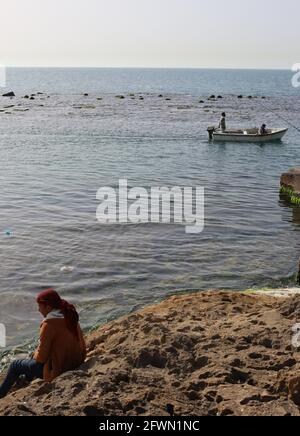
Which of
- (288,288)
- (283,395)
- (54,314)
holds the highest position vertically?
(54,314)

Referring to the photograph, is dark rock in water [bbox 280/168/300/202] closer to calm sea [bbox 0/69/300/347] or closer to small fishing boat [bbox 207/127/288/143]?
calm sea [bbox 0/69/300/347]

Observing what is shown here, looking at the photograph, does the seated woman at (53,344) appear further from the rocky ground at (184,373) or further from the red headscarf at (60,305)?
the rocky ground at (184,373)

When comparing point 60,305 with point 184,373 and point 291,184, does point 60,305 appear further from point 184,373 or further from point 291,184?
point 291,184

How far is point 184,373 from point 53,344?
5.58 feet

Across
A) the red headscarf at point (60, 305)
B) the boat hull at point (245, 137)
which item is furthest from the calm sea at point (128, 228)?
the red headscarf at point (60, 305)

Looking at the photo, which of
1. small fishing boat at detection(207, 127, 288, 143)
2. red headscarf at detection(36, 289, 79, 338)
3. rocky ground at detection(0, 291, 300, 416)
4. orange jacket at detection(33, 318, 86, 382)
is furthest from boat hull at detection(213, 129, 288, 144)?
Result: orange jacket at detection(33, 318, 86, 382)

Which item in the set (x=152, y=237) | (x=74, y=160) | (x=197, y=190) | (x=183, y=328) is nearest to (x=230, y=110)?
(x=74, y=160)

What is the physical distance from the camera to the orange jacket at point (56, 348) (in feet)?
23.2

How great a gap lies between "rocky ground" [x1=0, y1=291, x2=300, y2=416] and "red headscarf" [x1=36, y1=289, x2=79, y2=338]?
567 mm

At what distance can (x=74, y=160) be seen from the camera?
31531 mm

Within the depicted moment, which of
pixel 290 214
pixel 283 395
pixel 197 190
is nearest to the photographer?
pixel 283 395

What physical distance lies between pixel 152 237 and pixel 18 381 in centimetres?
999
